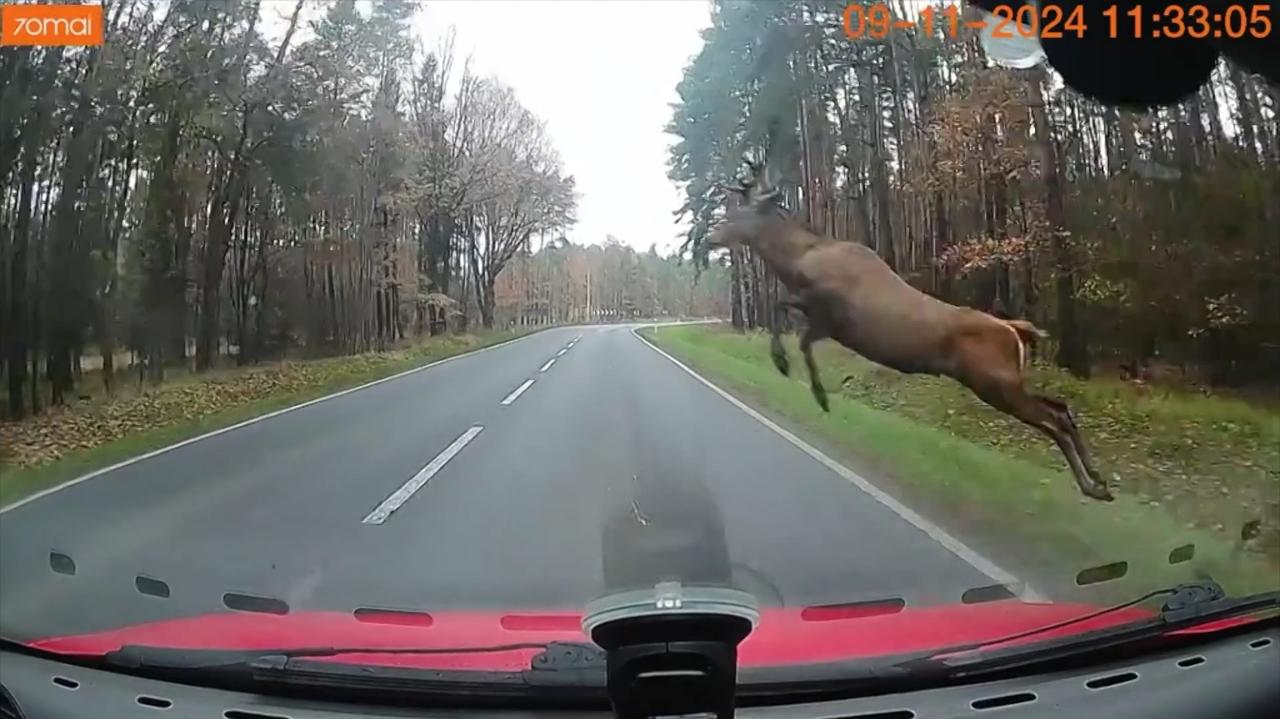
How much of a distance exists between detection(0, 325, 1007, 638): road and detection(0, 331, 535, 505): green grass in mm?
82

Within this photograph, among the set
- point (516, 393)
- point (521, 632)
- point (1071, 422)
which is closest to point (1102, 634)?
point (1071, 422)

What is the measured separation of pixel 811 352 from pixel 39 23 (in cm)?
278

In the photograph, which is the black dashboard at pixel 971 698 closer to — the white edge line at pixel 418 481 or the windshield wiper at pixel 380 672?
the windshield wiper at pixel 380 672

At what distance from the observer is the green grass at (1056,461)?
282cm

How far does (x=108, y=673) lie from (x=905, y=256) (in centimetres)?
257

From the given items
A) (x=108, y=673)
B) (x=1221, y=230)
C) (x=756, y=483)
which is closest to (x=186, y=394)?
(x=108, y=673)

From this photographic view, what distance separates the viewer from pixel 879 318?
2.47 m

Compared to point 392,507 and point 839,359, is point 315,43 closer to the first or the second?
point 392,507

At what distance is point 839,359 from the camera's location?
2.54 meters

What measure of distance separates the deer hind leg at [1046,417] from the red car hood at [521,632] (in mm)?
376

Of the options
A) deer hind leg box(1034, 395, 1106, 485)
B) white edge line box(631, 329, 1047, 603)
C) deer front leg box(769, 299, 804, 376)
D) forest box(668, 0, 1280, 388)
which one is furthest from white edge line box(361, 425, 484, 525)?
deer hind leg box(1034, 395, 1106, 485)

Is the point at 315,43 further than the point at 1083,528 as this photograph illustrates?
Yes

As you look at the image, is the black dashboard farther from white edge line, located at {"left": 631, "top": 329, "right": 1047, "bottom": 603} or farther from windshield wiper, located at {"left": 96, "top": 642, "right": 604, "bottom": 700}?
white edge line, located at {"left": 631, "top": 329, "right": 1047, "bottom": 603}

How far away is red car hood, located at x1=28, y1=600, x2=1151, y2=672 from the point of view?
2607mm
